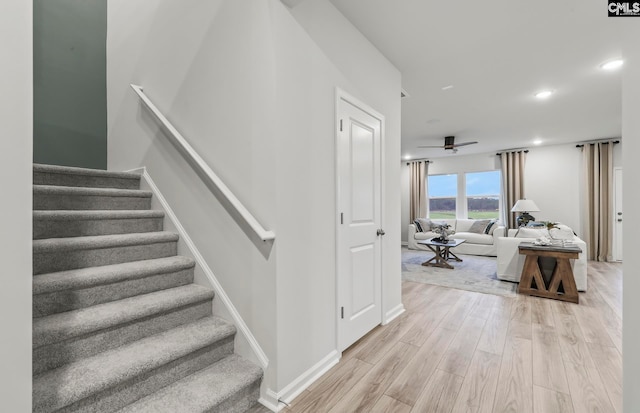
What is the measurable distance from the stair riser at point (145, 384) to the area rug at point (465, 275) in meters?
3.49

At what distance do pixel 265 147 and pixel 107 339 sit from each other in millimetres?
1365

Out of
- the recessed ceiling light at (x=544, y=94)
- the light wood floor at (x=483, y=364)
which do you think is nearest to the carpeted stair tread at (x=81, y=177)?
the light wood floor at (x=483, y=364)

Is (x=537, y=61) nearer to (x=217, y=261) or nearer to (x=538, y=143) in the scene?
(x=217, y=261)

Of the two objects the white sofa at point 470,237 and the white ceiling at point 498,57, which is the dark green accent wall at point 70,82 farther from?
the white sofa at point 470,237

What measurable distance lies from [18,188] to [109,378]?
941 millimetres

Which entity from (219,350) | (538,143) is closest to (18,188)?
(219,350)

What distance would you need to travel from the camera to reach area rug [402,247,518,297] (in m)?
4.01

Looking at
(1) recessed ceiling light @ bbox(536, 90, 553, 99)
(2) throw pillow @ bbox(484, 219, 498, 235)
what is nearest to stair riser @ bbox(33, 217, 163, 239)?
(1) recessed ceiling light @ bbox(536, 90, 553, 99)

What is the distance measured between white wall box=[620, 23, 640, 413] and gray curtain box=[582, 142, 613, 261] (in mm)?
7318

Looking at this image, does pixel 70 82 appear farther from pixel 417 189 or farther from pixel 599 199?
pixel 599 199

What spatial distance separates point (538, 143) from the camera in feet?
22.1

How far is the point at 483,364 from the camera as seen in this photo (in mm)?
2100

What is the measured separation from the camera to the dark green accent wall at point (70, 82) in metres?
2.92

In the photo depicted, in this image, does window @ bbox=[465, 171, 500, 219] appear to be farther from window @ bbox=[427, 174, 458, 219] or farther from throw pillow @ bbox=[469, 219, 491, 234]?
throw pillow @ bbox=[469, 219, 491, 234]
